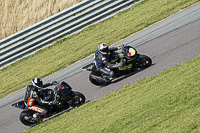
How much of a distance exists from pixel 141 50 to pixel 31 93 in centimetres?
552

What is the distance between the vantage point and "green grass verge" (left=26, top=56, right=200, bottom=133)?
7.23 metres

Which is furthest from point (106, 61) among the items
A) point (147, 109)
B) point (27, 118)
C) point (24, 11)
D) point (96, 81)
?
point (24, 11)

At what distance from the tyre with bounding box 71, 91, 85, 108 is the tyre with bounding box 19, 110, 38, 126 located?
4.92ft

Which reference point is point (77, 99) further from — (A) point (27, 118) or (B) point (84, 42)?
(B) point (84, 42)

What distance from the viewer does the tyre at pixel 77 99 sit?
40.6 feet

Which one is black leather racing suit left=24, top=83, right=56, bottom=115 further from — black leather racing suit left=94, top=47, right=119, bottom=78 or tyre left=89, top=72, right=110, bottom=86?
black leather racing suit left=94, top=47, right=119, bottom=78

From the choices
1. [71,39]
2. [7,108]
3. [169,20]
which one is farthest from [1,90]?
[169,20]

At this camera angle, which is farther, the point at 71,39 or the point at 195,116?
the point at 71,39

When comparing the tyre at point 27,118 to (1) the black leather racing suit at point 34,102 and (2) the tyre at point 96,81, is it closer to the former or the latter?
(1) the black leather racing suit at point 34,102

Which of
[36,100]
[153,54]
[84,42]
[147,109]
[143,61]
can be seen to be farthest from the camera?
[84,42]

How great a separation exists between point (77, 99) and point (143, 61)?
9.47 feet

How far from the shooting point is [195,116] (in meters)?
6.79

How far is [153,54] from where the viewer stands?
1439cm

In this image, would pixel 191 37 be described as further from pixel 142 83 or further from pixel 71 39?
pixel 71 39
